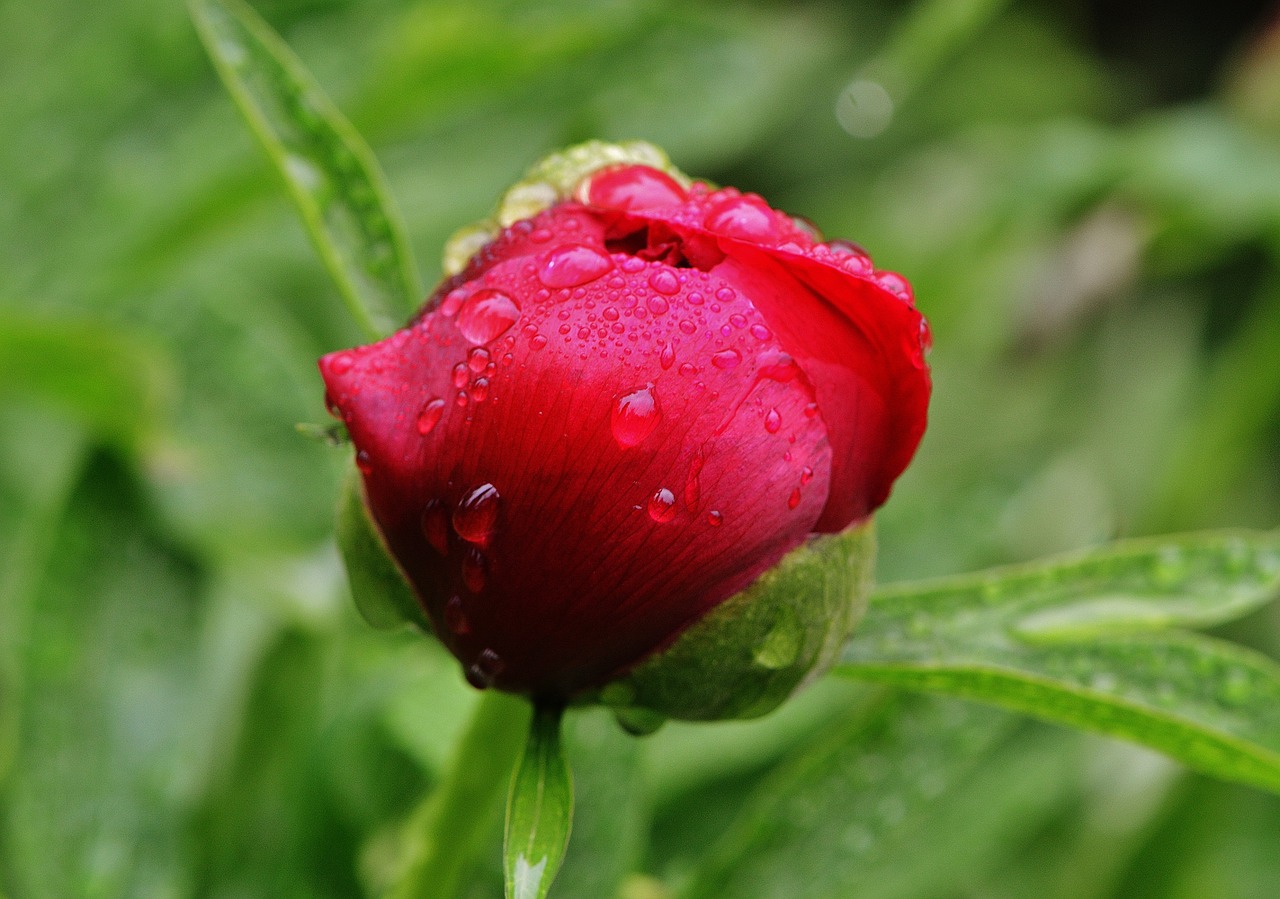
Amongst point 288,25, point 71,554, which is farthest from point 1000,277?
point 71,554

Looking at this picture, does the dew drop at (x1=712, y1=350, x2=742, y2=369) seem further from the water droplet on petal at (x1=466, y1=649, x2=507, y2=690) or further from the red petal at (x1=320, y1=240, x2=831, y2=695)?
the water droplet on petal at (x1=466, y1=649, x2=507, y2=690)

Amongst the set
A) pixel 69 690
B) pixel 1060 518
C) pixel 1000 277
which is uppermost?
pixel 69 690

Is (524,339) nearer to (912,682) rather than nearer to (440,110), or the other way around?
(912,682)

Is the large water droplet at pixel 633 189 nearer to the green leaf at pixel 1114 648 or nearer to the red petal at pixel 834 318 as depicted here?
the red petal at pixel 834 318

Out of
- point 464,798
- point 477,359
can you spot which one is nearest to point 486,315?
point 477,359

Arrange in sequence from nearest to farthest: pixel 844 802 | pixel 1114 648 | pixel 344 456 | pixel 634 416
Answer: pixel 634 416, pixel 1114 648, pixel 844 802, pixel 344 456

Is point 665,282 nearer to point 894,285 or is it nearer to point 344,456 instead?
point 894,285
